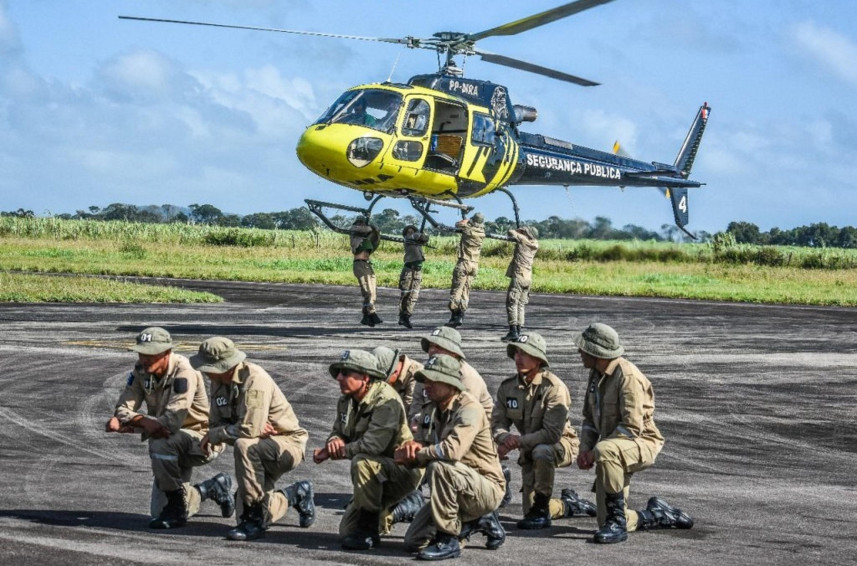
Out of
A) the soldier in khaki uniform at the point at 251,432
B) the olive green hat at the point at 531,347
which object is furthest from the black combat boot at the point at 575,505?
the soldier in khaki uniform at the point at 251,432

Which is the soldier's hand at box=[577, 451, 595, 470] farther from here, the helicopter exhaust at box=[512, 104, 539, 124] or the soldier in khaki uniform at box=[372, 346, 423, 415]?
the helicopter exhaust at box=[512, 104, 539, 124]

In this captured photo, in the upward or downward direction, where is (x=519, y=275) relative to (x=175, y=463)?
upward

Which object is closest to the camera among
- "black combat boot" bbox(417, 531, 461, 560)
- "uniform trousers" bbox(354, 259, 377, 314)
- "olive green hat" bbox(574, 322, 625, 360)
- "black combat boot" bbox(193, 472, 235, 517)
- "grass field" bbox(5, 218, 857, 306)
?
"black combat boot" bbox(417, 531, 461, 560)

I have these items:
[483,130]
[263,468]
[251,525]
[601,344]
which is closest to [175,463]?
[263,468]

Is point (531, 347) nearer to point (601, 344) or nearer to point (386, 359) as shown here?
point (601, 344)

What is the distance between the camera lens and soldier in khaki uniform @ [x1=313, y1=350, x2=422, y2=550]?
9.08m

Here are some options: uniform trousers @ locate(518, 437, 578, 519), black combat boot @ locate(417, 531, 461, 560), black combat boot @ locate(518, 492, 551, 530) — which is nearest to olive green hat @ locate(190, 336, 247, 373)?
black combat boot @ locate(417, 531, 461, 560)

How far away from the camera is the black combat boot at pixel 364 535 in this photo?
29.6 feet

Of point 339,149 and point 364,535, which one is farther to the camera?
point 339,149

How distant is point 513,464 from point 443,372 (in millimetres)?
4095

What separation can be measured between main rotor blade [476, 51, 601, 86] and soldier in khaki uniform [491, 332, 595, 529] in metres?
16.3

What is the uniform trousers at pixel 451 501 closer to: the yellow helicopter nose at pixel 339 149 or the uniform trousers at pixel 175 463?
the uniform trousers at pixel 175 463

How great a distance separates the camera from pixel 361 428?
9.30m

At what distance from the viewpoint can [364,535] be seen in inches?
357
